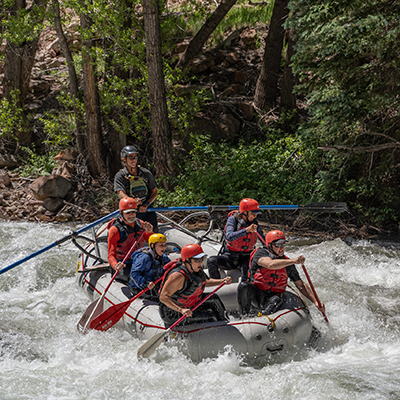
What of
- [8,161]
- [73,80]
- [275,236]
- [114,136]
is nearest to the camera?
[275,236]

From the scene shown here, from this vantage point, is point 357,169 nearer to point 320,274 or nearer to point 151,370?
point 320,274

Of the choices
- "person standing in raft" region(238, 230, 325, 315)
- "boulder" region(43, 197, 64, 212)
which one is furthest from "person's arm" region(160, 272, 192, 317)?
"boulder" region(43, 197, 64, 212)

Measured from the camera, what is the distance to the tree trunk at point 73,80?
10695mm

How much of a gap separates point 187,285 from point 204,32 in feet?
29.8

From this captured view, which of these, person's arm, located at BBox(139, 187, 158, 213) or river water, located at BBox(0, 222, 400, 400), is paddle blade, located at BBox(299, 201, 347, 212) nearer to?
river water, located at BBox(0, 222, 400, 400)

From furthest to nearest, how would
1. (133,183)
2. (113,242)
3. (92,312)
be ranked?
(133,183)
(113,242)
(92,312)

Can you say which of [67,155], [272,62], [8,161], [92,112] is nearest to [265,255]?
[92,112]

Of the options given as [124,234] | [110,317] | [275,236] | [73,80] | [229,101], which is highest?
[73,80]

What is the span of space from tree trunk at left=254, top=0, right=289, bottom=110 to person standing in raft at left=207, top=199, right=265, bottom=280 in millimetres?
7123

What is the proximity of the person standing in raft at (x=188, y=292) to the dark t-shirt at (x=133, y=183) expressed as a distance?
1.99m

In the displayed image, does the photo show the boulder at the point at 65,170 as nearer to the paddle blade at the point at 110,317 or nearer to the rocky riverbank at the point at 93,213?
the rocky riverbank at the point at 93,213

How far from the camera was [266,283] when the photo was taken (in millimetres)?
5027

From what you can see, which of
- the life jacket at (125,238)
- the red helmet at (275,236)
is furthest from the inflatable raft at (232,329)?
the red helmet at (275,236)

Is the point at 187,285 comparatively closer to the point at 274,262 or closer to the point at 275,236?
the point at 274,262
